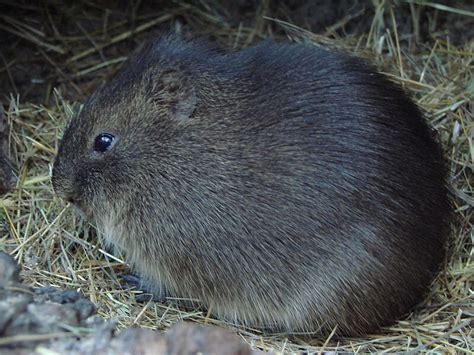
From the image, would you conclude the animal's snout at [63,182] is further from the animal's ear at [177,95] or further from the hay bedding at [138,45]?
the animal's ear at [177,95]

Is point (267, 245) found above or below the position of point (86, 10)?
below

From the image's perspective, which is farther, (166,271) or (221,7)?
(221,7)

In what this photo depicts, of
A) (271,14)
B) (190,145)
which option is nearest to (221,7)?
(271,14)

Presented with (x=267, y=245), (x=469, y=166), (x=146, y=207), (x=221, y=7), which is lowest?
(x=469, y=166)

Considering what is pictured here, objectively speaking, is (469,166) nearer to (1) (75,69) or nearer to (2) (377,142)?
(2) (377,142)

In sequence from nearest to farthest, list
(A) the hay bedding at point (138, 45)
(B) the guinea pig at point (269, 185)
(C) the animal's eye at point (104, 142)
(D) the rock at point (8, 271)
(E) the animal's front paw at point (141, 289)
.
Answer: (D) the rock at point (8, 271) → (B) the guinea pig at point (269, 185) → (A) the hay bedding at point (138, 45) → (C) the animal's eye at point (104, 142) → (E) the animal's front paw at point (141, 289)

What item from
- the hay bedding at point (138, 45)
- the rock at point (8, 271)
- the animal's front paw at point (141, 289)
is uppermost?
the rock at point (8, 271)

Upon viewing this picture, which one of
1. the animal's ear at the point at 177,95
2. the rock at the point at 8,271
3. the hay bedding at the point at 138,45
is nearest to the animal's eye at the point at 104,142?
the animal's ear at the point at 177,95
